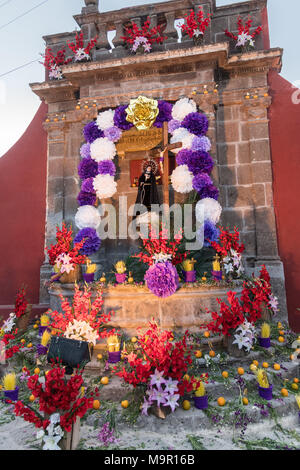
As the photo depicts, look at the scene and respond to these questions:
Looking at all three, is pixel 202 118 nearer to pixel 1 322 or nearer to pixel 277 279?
pixel 277 279

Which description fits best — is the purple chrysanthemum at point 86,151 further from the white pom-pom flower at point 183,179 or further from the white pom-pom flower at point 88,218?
the white pom-pom flower at point 183,179

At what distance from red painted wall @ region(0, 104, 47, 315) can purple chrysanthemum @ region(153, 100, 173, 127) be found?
287 centimetres

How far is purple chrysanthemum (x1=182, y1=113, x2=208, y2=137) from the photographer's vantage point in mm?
6037

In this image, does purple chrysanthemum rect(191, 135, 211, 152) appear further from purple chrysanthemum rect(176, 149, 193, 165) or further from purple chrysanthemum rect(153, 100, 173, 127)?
purple chrysanthemum rect(153, 100, 173, 127)

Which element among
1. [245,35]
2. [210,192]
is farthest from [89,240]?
[245,35]

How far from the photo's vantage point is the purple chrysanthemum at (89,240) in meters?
6.21

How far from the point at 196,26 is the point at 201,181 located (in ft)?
10.8

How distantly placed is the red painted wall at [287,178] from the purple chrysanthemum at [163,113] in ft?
6.99

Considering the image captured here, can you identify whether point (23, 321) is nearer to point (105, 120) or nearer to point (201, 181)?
point (201, 181)

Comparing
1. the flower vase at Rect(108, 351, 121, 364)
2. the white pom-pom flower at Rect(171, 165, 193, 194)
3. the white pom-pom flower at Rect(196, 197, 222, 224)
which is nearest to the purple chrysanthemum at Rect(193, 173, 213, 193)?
the white pom-pom flower at Rect(171, 165, 193, 194)

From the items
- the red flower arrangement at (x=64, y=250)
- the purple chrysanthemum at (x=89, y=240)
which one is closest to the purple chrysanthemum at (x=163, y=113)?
the purple chrysanthemum at (x=89, y=240)

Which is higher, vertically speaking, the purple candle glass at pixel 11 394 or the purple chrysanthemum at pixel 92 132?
the purple chrysanthemum at pixel 92 132
